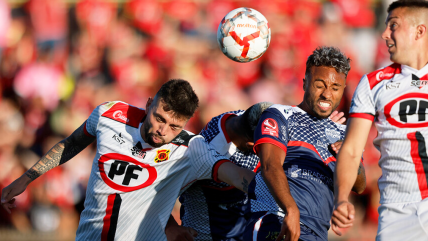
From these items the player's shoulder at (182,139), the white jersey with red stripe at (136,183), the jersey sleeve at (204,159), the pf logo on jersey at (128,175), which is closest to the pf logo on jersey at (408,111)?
the jersey sleeve at (204,159)

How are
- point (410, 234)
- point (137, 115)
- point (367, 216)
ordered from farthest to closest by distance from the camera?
point (367, 216), point (137, 115), point (410, 234)

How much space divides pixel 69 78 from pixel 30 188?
204 cm

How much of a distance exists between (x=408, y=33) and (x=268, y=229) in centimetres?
154

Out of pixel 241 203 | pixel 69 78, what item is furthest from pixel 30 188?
pixel 241 203

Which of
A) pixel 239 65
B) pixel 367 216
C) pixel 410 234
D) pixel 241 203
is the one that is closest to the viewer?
pixel 410 234

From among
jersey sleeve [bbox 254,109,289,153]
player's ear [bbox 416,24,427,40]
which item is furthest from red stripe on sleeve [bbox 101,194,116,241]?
player's ear [bbox 416,24,427,40]

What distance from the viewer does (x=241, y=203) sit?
13.9 ft

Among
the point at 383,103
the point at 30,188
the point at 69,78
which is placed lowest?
the point at 30,188

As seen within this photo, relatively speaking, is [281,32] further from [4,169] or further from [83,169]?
[4,169]

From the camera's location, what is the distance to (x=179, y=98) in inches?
141

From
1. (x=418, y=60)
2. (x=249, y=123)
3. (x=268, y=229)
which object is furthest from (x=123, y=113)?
(x=418, y=60)

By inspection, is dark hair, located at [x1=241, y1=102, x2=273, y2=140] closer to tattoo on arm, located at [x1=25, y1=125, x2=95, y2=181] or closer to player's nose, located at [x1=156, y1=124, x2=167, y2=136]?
player's nose, located at [x1=156, y1=124, x2=167, y2=136]

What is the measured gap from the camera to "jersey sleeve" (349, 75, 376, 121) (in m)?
2.70

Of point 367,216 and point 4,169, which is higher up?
point 367,216
